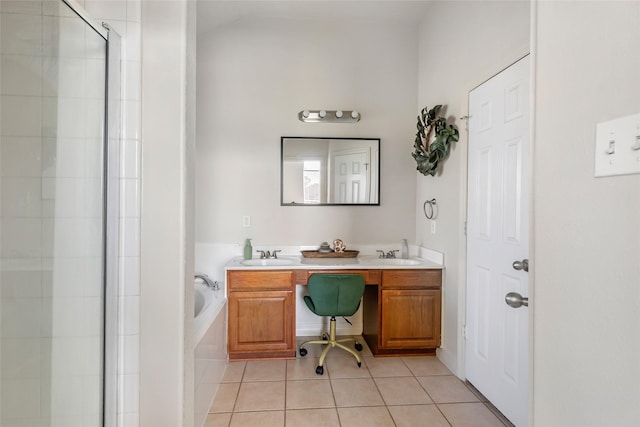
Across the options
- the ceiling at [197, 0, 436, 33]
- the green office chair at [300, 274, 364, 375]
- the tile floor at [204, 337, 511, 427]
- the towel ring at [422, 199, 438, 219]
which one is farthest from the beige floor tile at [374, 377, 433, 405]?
the ceiling at [197, 0, 436, 33]

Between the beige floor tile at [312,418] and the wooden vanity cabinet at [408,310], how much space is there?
0.85m

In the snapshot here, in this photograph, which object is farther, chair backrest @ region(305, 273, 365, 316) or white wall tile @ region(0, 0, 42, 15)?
chair backrest @ region(305, 273, 365, 316)

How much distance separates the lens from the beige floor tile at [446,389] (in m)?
2.07

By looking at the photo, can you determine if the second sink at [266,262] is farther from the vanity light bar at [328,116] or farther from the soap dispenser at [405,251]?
the vanity light bar at [328,116]

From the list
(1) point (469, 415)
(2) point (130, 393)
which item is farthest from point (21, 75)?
(1) point (469, 415)

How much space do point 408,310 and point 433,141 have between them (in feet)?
4.65

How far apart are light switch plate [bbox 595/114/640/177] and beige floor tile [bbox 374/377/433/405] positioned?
75.0 inches

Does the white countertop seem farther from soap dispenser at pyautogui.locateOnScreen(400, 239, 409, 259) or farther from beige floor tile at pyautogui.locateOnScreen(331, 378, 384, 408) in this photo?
beige floor tile at pyautogui.locateOnScreen(331, 378, 384, 408)

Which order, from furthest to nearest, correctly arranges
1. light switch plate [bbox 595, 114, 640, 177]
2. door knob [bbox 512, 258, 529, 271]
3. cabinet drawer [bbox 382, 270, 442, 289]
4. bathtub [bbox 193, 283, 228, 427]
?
cabinet drawer [bbox 382, 270, 442, 289], bathtub [bbox 193, 283, 228, 427], door knob [bbox 512, 258, 529, 271], light switch plate [bbox 595, 114, 640, 177]

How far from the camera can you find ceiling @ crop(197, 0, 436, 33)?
2.81m

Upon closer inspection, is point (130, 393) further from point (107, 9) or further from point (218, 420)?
point (107, 9)

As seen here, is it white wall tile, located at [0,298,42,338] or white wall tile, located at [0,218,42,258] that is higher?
white wall tile, located at [0,218,42,258]

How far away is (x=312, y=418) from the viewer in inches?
73.3

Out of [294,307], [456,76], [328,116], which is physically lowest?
[294,307]
